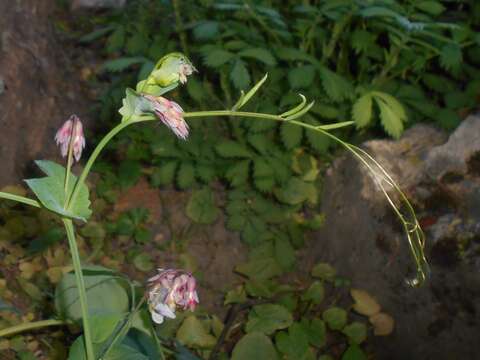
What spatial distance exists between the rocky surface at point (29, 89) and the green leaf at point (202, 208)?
0.57 m

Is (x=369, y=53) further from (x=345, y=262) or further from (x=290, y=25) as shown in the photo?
(x=345, y=262)

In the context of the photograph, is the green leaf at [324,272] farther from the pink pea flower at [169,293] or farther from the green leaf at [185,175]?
the pink pea flower at [169,293]

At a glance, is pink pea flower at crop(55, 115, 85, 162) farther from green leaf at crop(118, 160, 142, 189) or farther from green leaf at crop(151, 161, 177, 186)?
green leaf at crop(118, 160, 142, 189)

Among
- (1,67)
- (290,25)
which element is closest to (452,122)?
(290,25)

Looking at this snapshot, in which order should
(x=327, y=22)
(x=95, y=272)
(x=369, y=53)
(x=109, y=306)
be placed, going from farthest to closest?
1. (x=327, y=22)
2. (x=369, y=53)
3. (x=109, y=306)
4. (x=95, y=272)

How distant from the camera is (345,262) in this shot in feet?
6.76

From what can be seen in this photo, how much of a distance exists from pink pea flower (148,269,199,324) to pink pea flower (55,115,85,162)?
0.22m

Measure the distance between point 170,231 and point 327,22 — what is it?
104 centimetres

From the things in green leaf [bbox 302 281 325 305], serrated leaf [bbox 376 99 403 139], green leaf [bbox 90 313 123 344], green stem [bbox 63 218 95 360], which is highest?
green stem [bbox 63 218 95 360]

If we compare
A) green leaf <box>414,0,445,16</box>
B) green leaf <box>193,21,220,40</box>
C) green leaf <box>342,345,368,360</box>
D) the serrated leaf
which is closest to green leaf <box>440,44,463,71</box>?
green leaf <box>414,0,445,16</box>

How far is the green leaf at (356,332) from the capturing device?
1.90 m

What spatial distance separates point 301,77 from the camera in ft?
6.04

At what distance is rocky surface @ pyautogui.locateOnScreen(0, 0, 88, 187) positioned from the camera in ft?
6.77

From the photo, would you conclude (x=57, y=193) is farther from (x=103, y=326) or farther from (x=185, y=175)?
(x=185, y=175)
